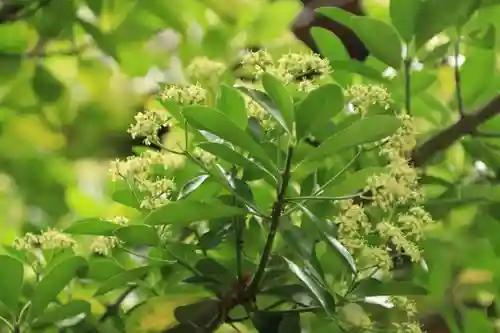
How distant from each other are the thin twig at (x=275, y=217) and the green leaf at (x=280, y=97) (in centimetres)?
1

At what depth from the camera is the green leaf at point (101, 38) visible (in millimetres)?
646

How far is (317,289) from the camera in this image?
366mm

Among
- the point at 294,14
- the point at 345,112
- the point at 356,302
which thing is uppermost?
the point at 294,14

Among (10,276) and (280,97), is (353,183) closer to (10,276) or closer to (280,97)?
(280,97)

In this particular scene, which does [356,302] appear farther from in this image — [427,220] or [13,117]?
[13,117]

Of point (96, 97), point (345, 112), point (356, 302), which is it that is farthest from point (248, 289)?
point (96, 97)

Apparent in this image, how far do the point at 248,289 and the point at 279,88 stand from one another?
117 millimetres

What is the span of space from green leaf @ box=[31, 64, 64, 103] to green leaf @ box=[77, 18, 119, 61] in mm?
64

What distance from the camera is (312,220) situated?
1.21 ft

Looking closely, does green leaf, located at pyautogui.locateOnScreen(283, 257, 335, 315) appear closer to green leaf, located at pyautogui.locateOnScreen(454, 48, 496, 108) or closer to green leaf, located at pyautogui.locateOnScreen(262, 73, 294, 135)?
green leaf, located at pyautogui.locateOnScreen(262, 73, 294, 135)

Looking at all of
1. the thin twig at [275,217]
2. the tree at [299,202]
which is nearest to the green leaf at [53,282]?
the tree at [299,202]

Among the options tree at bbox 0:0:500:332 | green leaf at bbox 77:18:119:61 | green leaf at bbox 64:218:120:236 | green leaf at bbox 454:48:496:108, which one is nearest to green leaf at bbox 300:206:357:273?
tree at bbox 0:0:500:332

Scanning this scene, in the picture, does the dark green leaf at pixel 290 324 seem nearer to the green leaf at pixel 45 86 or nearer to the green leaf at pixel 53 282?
the green leaf at pixel 53 282

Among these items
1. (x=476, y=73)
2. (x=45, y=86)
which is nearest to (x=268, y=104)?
(x=476, y=73)
